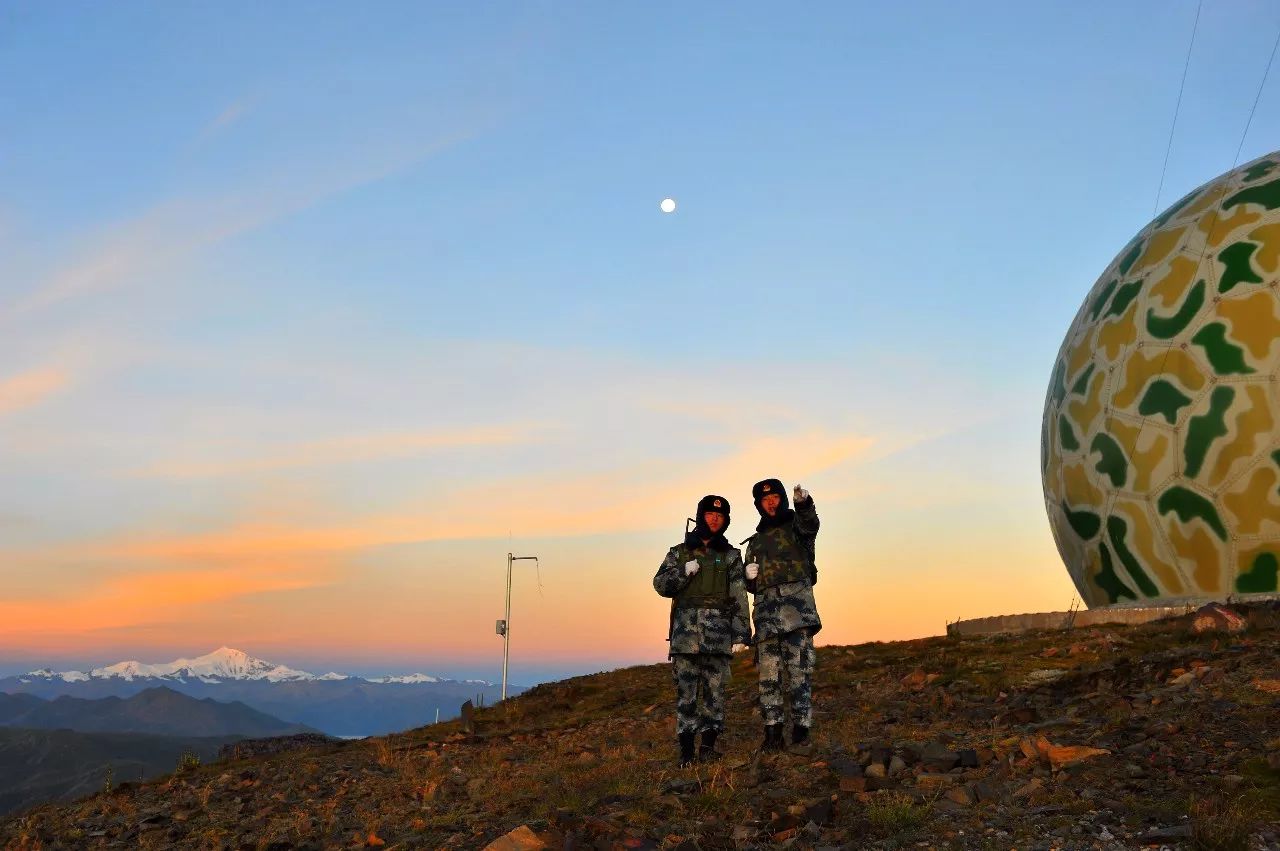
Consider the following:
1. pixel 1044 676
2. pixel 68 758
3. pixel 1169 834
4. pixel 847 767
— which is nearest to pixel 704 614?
pixel 847 767

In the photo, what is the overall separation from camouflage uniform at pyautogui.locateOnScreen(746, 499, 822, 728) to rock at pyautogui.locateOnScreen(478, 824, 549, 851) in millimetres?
2741

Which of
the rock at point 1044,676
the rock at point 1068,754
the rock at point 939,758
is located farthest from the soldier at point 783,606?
the rock at point 1044,676

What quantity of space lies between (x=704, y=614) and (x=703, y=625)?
0.09m

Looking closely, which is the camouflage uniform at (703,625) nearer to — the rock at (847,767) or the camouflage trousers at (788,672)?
the camouflage trousers at (788,672)

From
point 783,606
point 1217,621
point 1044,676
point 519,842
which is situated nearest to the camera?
point 519,842

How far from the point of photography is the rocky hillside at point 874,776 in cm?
576

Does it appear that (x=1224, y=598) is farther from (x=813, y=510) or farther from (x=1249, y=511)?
(x=813, y=510)

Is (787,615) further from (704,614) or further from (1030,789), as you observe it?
(1030,789)

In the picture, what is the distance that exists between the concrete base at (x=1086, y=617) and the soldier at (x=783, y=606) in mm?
6901

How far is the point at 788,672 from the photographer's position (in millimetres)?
8562

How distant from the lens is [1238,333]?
13.1m

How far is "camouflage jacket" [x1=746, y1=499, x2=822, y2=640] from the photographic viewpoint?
8.32 metres

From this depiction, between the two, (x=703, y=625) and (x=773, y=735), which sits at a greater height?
(x=703, y=625)

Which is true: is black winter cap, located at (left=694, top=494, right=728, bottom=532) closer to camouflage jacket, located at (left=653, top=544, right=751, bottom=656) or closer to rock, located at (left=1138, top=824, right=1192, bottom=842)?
camouflage jacket, located at (left=653, top=544, right=751, bottom=656)
